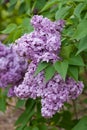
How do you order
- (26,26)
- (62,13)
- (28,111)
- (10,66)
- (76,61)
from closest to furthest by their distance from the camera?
1. (76,61)
2. (62,13)
3. (10,66)
4. (26,26)
5. (28,111)

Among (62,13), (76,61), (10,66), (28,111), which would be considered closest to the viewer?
(76,61)

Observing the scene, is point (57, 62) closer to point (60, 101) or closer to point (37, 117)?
point (60, 101)

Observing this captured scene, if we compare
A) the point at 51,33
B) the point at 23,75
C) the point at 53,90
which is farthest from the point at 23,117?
the point at 51,33

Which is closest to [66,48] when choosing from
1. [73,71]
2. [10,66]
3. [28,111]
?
[73,71]

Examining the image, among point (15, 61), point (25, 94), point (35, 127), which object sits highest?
point (15, 61)

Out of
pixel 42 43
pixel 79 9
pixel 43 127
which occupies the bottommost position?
pixel 43 127

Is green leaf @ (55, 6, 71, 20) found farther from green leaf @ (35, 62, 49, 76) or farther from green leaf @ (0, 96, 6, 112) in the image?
green leaf @ (0, 96, 6, 112)

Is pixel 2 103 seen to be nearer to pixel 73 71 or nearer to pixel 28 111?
pixel 28 111
